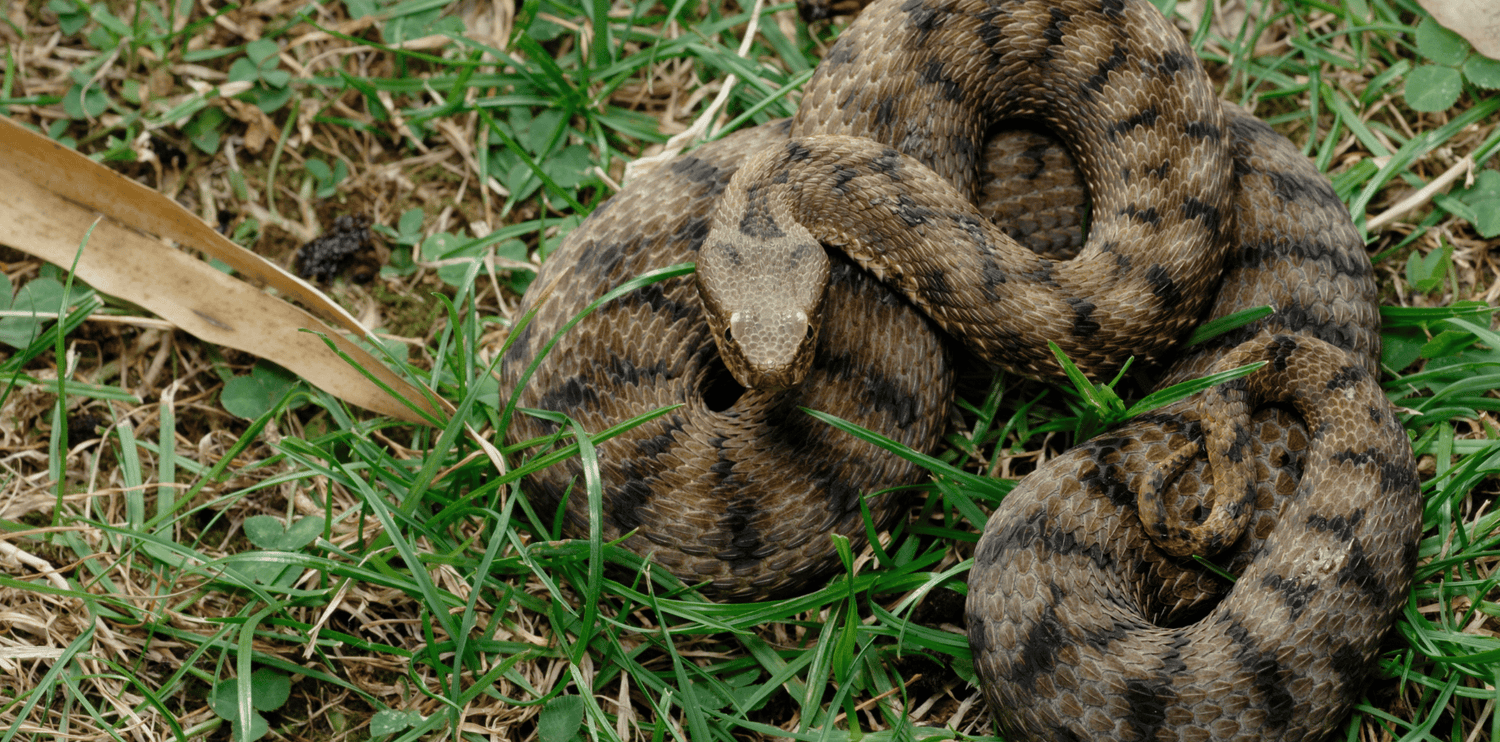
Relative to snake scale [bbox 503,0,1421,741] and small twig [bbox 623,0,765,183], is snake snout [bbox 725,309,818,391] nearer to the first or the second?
snake scale [bbox 503,0,1421,741]

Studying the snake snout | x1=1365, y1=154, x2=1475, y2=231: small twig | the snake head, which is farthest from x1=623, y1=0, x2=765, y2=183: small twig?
x1=1365, y1=154, x2=1475, y2=231: small twig

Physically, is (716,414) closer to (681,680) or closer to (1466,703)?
(681,680)

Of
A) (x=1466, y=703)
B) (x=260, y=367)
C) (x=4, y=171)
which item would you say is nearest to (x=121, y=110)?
(x=4, y=171)

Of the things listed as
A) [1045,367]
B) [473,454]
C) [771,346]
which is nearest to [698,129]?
[771,346]

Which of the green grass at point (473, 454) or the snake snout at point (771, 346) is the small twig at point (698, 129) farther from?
the snake snout at point (771, 346)

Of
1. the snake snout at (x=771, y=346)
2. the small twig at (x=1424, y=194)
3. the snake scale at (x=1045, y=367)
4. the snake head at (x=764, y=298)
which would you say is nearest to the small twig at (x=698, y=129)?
the snake scale at (x=1045, y=367)

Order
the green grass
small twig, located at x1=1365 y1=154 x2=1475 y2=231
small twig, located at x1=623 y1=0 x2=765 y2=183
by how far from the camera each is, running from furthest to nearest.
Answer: small twig, located at x1=623 y1=0 x2=765 y2=183 < small twig, located at x1=1365 y1=154 x2=1475 y2=231 < the green grass

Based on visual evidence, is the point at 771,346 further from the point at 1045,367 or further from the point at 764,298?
the point at 1045,367
